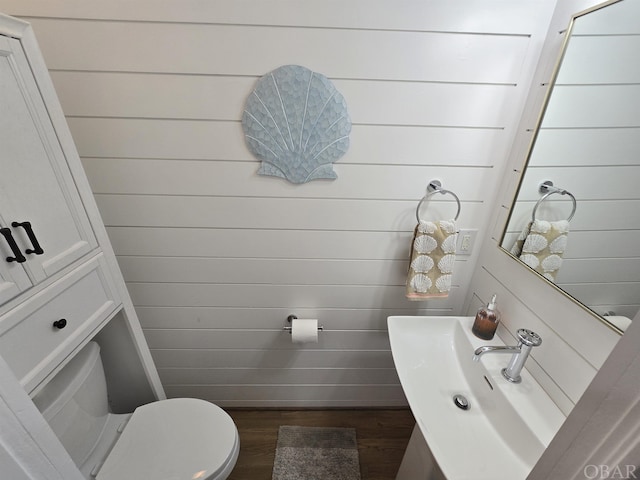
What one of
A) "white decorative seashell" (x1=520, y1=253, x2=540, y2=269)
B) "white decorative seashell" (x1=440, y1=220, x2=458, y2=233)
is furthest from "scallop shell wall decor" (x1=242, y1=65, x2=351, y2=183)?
"white decorative seashell" (x1=520, y1=253, x2=540, y2=269)

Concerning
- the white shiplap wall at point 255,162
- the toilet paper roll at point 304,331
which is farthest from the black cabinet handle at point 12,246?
the toilet paper roll at point 304,331

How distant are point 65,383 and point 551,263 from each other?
164 cm

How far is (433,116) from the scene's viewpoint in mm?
931

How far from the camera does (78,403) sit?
0.91 m

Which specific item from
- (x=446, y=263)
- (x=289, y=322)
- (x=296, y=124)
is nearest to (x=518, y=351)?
(x=446, y=263)

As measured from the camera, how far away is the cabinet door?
62cm

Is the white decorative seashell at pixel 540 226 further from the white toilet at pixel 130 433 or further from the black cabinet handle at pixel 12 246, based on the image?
the black cabinet handle at pixel 12 246

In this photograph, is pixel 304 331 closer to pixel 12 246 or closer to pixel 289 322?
pixel 289 322

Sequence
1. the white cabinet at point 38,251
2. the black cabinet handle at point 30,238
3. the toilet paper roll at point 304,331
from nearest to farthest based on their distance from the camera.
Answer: the white cabinet at point 38,251 < the black cabinet handle at point 30,238 < the toilet paper roll at point 304,331

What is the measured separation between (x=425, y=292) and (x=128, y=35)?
1411mm

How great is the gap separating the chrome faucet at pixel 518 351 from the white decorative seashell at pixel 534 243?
270mm

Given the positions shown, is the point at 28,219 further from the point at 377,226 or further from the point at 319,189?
the point at 377,226

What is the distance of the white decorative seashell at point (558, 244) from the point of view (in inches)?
30.5

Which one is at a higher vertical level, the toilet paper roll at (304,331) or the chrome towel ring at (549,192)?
the chrome towel ring at (549,192)
